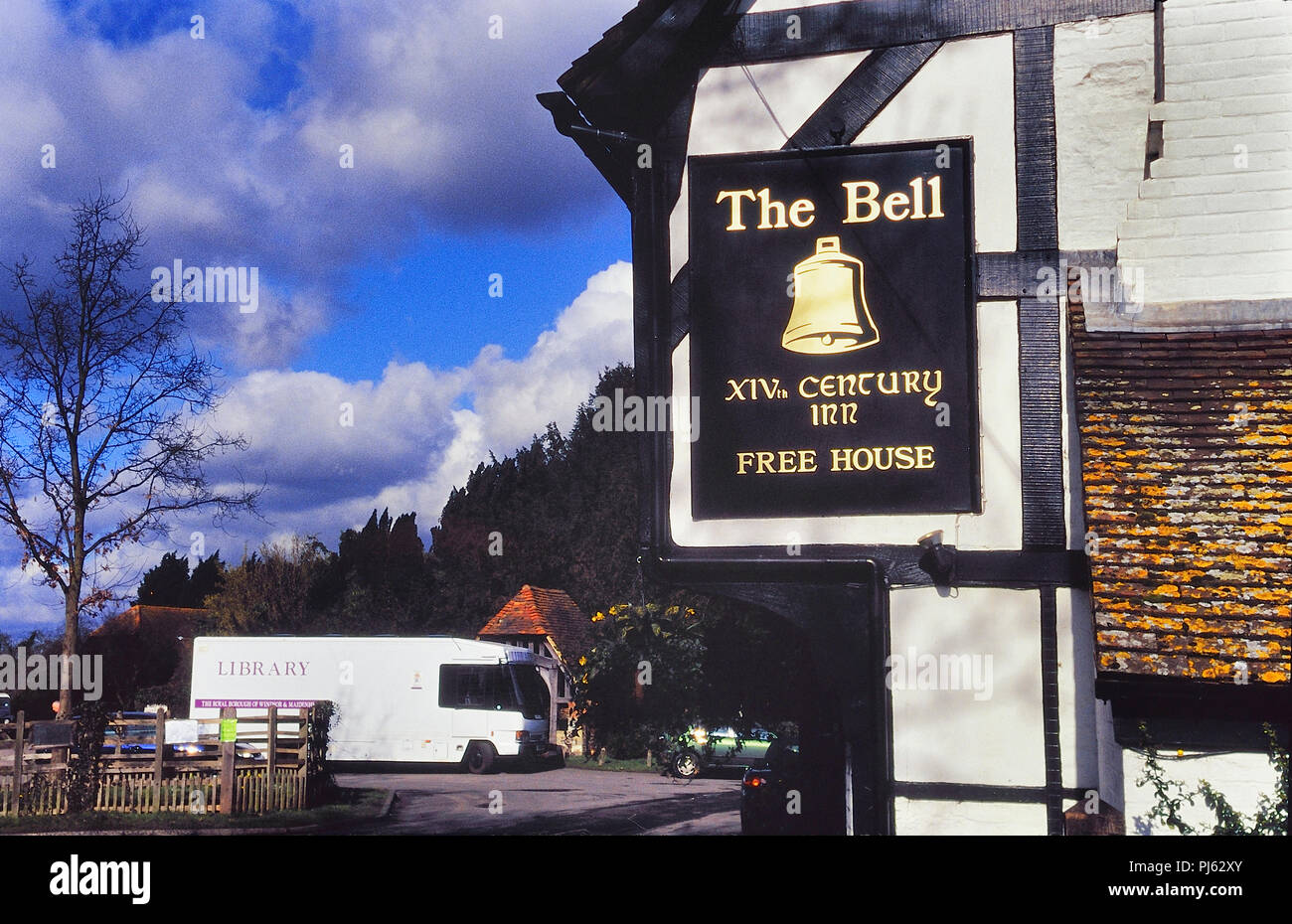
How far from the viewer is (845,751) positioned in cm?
859

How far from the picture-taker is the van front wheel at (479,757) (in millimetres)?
26516

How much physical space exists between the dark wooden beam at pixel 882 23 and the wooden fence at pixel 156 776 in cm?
1285

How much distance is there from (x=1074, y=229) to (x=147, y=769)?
14.9m

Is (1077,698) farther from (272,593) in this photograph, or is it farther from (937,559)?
(272,593)

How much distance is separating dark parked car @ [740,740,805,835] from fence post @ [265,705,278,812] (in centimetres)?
791

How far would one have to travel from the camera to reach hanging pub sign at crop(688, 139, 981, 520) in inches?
334

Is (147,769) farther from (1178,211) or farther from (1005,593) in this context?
(1178,211)

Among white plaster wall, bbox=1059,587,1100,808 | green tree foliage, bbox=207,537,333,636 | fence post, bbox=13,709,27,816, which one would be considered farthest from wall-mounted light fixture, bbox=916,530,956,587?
green tree foliage, bbox=207,537,333,636

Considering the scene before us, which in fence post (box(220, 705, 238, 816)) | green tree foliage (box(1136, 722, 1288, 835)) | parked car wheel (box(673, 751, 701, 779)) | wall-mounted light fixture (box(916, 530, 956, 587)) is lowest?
parked car wheel (box(673, 751, 701, 779))

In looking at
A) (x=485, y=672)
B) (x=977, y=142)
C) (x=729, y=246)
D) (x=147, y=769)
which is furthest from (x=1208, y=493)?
(x=485, y=672)

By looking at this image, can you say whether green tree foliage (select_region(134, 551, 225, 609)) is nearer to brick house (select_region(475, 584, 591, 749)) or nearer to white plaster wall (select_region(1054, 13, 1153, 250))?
brick house (select_region(475, 584, 591, 749))

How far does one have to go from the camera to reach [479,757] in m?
26.6

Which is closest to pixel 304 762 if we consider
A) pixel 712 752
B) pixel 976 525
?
pixel 712 752

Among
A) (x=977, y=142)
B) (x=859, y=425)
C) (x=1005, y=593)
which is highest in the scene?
(x=977, y=142)
